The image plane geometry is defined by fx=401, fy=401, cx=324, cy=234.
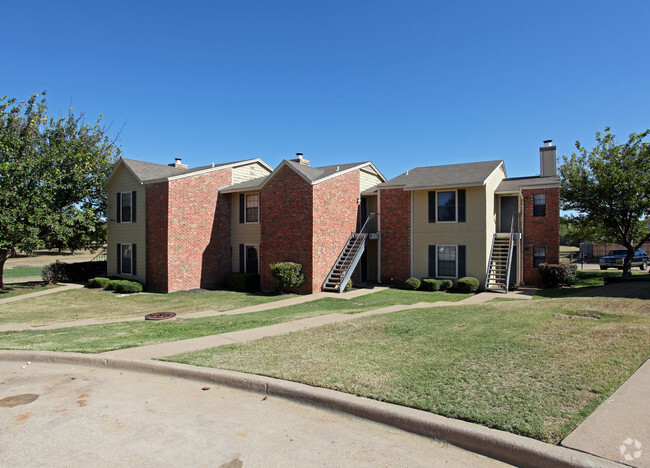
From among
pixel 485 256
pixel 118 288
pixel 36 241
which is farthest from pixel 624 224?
pixel 36 241

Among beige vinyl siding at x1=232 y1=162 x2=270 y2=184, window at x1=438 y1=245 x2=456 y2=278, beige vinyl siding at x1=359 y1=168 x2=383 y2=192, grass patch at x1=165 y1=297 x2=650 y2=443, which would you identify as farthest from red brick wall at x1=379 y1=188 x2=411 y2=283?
grass patch at x1=165 y1=297 x2=650 y2=443

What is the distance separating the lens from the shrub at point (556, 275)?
17922 mm

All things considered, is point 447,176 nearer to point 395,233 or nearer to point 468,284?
point 395,233

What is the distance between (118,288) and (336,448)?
17.8 m

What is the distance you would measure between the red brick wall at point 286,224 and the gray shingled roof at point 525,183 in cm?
958

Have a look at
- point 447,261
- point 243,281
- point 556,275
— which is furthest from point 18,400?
point 556,275

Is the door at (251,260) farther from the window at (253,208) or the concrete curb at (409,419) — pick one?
the concrete curb at (409,419)

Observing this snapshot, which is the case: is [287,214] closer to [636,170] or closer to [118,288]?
[118,288]

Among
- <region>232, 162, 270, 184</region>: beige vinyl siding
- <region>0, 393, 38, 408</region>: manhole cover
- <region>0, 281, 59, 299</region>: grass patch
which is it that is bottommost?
<region>0, 281, 59, 299</region>: grass patch

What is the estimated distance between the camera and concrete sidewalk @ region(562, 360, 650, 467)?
3.38m

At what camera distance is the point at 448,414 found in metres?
4.17

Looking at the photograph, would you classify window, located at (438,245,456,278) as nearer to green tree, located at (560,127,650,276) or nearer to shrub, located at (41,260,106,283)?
green tree, located at (560,127,650,276)

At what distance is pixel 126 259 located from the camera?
20.5m

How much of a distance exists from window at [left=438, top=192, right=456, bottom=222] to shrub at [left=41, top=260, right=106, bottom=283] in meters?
19.1
